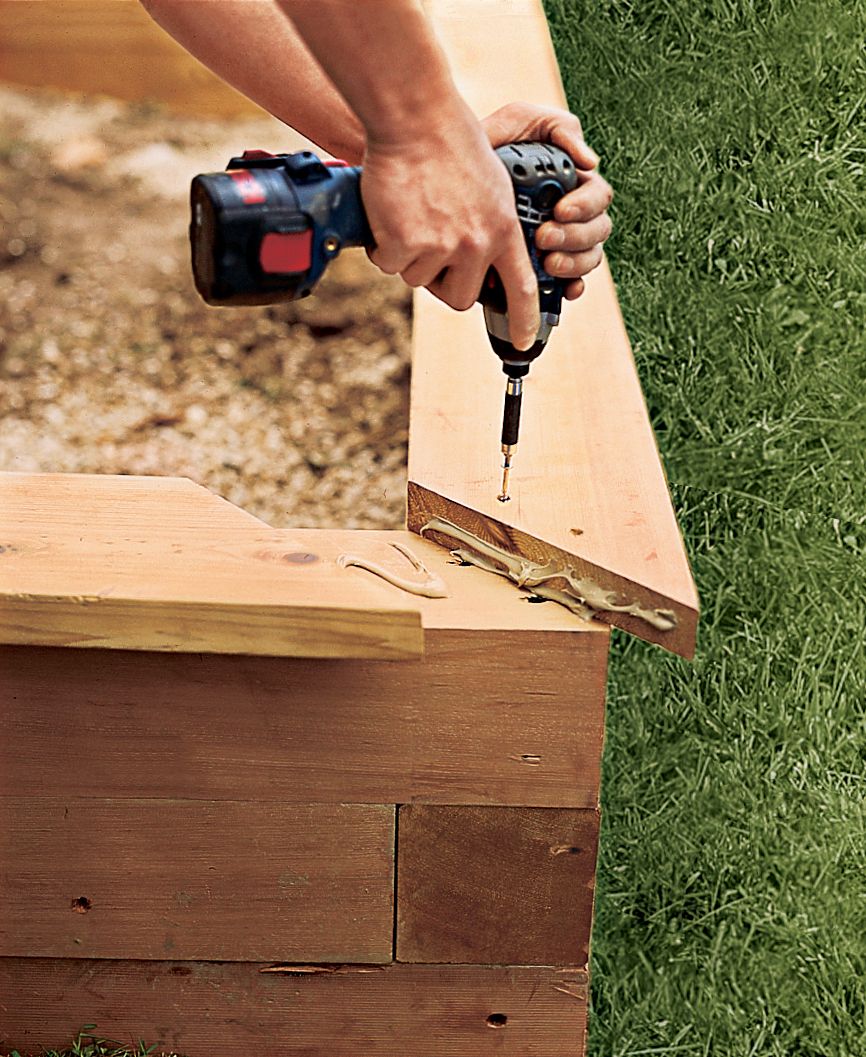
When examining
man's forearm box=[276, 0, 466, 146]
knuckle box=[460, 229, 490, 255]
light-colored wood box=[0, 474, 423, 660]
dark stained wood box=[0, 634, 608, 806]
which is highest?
man's forearm box=[276, 0, 466, 146]

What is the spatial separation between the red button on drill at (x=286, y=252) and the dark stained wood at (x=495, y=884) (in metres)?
0.62

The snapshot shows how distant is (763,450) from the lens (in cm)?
264

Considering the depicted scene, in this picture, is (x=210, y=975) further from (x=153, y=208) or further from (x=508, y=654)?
(x=153, y=208)

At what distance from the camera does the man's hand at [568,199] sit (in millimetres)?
1468

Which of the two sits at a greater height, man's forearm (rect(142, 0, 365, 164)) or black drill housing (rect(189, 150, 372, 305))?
man's forearm (rect(142, 0, 365, 164))

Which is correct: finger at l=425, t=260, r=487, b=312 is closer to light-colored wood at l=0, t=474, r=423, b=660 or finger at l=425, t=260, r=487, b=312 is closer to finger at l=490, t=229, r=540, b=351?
finger at l=490, t=229, r=540, b=351

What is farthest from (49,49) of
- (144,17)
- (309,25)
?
(309,25)

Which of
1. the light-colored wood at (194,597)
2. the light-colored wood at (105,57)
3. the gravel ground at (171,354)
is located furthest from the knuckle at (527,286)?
Result: the light-colored wood at (105,57)

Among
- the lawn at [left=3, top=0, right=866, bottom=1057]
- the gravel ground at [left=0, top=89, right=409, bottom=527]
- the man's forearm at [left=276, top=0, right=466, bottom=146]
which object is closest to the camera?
the man's forearm at [left=276, top=0, right=466, bottom=146]

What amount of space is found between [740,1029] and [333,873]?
2.76 feet

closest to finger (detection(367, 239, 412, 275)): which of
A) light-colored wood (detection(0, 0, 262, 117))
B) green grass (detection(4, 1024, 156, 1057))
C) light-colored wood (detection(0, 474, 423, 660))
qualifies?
Answer: light-colored wood (detection(0, 474, 423, 660))

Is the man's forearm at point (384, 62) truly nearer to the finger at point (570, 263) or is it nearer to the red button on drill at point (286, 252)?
the red button on drill at point (286, 252)

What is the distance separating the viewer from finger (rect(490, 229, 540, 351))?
4.66ft

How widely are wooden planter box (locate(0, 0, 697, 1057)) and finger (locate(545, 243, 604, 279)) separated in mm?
233
